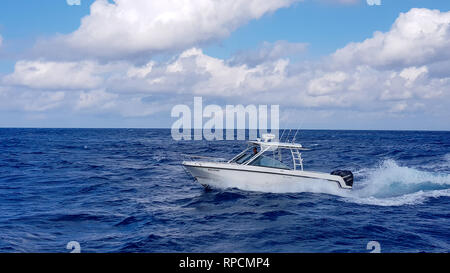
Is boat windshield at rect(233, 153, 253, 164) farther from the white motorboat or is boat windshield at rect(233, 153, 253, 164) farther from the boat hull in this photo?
the boat hull

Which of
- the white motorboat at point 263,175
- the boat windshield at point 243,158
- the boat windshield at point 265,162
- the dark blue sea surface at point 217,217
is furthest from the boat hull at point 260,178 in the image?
the boat windshield at point 243,158

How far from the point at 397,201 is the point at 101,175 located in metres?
19.2

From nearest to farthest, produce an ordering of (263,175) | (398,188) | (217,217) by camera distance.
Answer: (217,217) → (263,175) → (398,188)

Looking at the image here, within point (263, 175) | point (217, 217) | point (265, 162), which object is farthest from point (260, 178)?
point (217, 217)

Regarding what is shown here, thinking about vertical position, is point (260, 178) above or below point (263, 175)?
below

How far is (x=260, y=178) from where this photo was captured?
15.9 m

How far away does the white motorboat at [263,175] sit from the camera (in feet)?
51.7

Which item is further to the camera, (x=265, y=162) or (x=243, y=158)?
(x=243, y=158)

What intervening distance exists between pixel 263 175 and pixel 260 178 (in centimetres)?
22

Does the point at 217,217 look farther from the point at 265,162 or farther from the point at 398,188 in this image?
the point at 398,188

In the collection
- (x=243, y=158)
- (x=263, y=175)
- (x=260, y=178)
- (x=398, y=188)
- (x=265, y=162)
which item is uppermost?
(x=243, y=158)

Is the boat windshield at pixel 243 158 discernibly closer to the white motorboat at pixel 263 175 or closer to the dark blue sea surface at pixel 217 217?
the white motorboat at pixel 263 175
